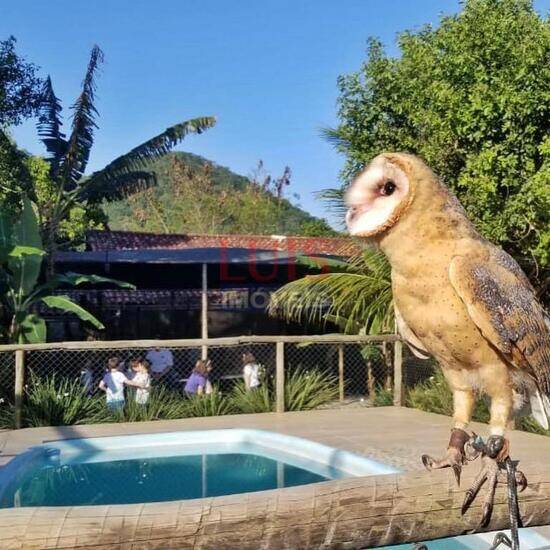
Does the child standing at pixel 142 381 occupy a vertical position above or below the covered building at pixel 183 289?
below

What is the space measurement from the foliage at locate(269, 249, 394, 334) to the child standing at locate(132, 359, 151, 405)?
2.36 metres

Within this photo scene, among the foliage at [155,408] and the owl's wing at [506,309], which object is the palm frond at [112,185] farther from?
the owl's wing at [506,309]

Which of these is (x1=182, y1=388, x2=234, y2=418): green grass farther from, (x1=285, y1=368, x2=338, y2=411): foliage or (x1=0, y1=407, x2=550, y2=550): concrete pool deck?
(x1=285, y1=368, x2=338, y2=411): foliage

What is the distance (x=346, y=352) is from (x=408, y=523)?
1085 centimetres

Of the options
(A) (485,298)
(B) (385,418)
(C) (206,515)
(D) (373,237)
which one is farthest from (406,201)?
(B) (385,418)

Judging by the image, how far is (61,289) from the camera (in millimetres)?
14195

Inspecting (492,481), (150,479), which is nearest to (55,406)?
(150,479)

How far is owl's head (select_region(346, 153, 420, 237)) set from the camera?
2391 mm

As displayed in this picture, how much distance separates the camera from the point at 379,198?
2.41 meters

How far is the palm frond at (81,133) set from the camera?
40.8 feet

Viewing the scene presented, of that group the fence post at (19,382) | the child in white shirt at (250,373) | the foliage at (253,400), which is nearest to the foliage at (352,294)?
the child in white shirt at (250,373)

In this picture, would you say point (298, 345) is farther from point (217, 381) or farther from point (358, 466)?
point (358, 466)

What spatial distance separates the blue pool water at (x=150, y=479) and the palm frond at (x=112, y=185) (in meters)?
5.65

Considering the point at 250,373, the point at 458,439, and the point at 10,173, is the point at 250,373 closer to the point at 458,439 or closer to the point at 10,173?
the point at 10,173
